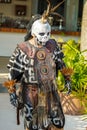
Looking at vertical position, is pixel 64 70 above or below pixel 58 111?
above

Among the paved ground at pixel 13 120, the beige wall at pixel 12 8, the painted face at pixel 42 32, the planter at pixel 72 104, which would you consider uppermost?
the painted face at pixel 42 32

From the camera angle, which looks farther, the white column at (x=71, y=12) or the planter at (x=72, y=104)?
the white column at (x=71, y=12)

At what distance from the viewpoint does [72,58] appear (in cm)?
662

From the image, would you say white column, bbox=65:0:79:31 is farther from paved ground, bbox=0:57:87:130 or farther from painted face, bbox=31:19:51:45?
painted face, bbox=31:19:51:45

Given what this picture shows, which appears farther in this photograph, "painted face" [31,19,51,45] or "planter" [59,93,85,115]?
"planter" [59,93,85,115]

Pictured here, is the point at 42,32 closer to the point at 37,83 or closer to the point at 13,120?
the point at 37,83

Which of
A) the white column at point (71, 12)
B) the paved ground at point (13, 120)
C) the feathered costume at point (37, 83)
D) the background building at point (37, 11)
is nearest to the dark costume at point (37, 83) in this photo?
the feathered costume at point (37, 83)

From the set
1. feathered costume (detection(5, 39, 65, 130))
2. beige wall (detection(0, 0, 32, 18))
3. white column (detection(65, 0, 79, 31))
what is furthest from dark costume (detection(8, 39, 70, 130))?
beige wall (detection(0, 0, 32, 18))

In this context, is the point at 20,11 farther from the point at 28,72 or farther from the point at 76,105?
the point at 28,72

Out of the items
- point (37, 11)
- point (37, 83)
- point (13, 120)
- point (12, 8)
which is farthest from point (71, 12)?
point (37, 83)

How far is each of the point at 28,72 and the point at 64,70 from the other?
0.35 m

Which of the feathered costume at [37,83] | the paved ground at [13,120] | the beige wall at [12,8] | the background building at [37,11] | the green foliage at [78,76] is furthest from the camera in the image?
the beige wall at [12,8]

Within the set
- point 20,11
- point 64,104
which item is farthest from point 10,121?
point 20,11

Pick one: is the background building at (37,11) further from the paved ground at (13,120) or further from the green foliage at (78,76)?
the green foliage at (78,76)
